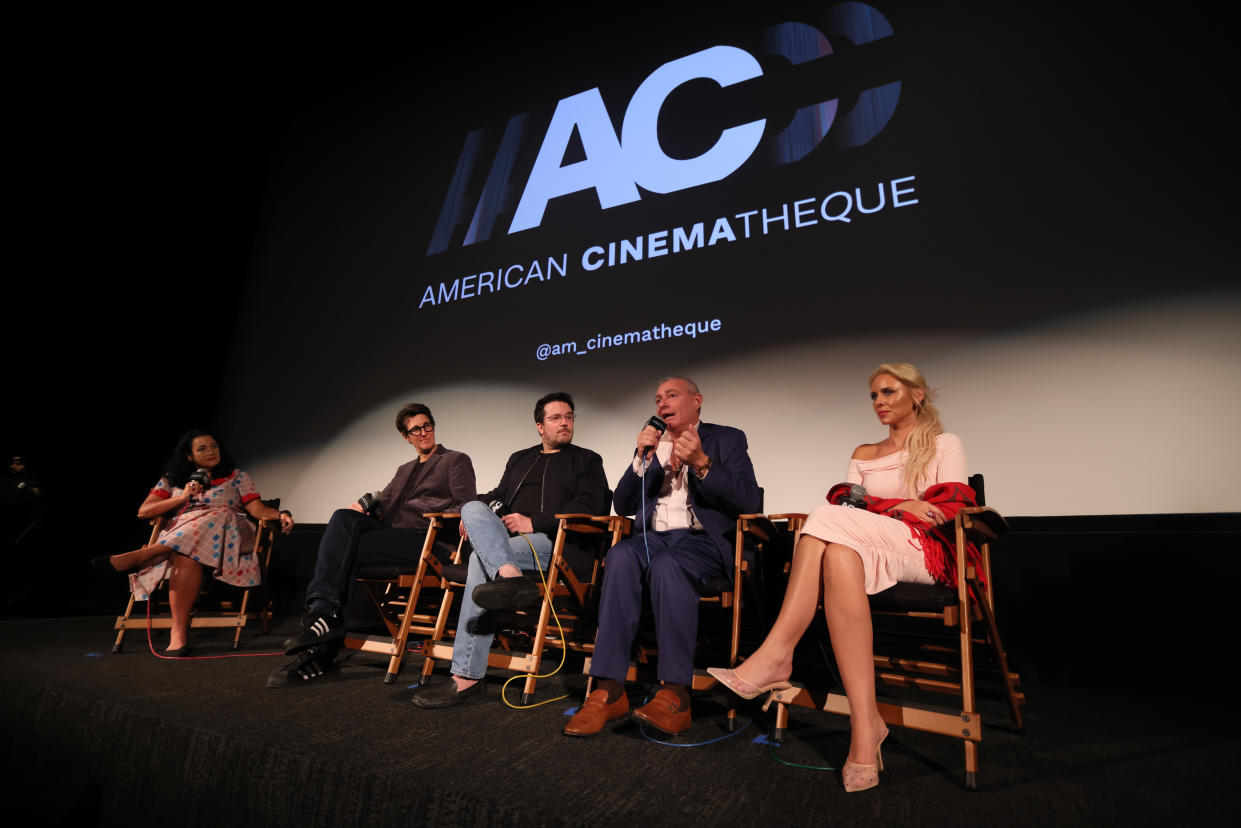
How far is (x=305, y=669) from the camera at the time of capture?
8.38 ft

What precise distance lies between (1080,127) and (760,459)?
2088mm

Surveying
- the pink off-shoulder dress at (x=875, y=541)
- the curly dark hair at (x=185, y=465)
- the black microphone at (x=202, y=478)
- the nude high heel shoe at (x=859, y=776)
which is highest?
the curly dark hair at (x=185, y=465)

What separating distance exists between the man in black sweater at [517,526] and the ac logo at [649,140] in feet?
5.45

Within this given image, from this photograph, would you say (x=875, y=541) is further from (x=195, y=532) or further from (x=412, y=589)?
(x=195, y=532)

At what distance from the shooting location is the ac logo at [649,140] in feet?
11.2

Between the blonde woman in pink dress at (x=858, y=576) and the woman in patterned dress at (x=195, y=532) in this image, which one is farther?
the woman in patterned dress at (x=195, y=532)

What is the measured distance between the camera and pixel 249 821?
1.58 meters

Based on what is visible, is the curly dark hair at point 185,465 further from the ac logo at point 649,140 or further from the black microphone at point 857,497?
the black microphone at point 857,497

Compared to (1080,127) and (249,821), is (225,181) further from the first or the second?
(1080,127)

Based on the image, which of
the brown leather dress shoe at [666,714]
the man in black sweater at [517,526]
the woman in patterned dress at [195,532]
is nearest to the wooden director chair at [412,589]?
the man in black sweater at [517,526]

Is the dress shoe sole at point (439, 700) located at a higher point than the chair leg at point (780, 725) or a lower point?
lower

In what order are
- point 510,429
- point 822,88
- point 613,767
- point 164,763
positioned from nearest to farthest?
1. point 613,767
2. point 164,763
3. point 822,88
4. point 510,429

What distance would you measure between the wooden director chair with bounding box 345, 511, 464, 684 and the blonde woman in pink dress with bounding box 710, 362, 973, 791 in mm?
1428

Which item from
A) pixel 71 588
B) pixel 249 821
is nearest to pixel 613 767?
pixel 249 821
